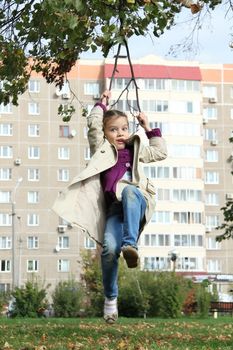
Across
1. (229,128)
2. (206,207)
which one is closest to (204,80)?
(229,128)

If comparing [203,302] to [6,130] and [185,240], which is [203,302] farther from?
[6,130]

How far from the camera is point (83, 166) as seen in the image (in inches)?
3130

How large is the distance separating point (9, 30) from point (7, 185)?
65.2m

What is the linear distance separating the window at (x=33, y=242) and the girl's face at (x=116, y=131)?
6791 cm

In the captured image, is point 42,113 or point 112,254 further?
point 42,113

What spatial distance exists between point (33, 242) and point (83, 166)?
9052 mm

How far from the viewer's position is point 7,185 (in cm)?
7706

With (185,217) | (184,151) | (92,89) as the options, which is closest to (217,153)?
(184,151)

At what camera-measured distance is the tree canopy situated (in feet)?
28.4

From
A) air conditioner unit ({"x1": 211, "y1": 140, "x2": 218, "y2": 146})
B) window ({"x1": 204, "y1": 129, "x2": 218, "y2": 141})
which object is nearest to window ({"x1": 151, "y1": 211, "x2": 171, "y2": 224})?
air conditioner unit ({"x1": 211, "y1": 140, "x2": 218, "y2": 146})

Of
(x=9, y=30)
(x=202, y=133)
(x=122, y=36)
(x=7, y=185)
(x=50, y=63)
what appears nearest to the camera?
(x=122, y=36)

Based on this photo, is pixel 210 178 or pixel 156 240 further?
pixel 210 178

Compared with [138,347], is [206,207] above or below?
above

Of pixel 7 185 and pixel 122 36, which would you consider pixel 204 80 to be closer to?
pixel 7 185
